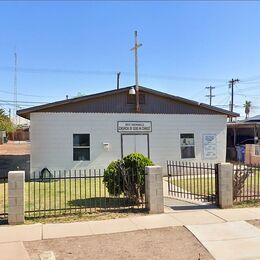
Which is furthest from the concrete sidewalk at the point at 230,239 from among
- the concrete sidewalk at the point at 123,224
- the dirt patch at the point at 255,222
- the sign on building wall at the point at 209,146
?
the sign on building wall at the point at 209,146

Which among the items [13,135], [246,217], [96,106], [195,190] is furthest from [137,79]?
[13,135]

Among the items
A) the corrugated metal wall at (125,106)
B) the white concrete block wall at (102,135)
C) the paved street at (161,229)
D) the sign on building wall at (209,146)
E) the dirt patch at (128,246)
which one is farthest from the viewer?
the sign on building wall at (209,146)

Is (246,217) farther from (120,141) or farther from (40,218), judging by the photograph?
(120,141)

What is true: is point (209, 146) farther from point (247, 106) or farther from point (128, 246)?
point (247, 106)

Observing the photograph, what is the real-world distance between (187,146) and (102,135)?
15.4 feet

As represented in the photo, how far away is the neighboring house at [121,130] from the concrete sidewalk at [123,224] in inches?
385

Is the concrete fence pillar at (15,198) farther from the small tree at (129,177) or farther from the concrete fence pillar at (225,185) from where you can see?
the concrete fence pillar at (225,185)

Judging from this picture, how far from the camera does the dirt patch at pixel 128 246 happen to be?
658 cm

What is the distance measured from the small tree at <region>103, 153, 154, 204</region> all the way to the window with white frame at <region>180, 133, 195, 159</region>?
399 inches

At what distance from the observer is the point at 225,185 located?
33.8 feet

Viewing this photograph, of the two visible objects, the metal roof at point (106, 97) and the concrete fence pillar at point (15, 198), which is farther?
the metal roof at point (106, 97)

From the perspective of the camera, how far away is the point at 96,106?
1897cm

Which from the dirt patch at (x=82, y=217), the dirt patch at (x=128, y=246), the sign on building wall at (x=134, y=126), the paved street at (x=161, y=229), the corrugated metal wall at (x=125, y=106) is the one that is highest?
the corrugated metal wall at (x=125, y=106)

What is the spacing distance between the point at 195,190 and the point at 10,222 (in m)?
7.28
